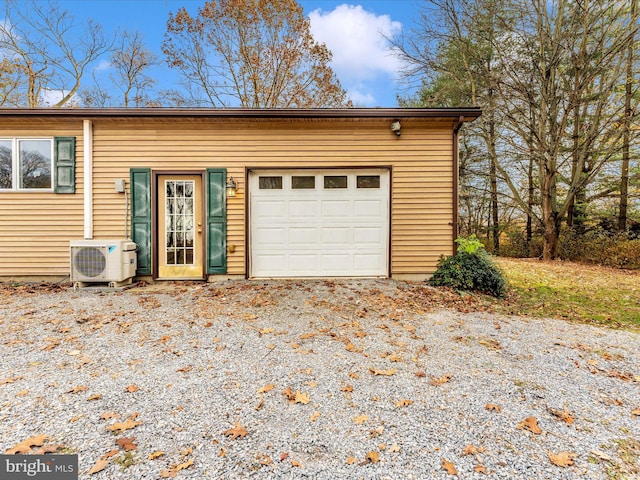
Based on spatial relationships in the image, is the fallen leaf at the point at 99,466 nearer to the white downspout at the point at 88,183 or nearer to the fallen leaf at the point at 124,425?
the fallen leaf at the point at 124,425

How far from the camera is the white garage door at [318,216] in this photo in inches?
238

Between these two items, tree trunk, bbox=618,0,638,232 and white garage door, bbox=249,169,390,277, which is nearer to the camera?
white garage door, bbox=249,169,390,277

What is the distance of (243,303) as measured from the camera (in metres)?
4.55

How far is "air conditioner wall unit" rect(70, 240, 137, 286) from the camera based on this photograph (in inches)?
206

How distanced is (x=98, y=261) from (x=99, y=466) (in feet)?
14.9

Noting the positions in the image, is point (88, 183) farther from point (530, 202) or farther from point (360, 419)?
point (530, 202)

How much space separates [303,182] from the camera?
6.06 meters

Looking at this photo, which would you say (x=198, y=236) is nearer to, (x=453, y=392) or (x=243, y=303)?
(x=243, y=303)

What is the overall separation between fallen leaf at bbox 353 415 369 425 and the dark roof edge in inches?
196

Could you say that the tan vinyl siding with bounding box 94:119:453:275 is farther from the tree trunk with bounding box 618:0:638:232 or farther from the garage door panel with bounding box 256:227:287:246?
the tree trunk with bounding box 618:0:638:232

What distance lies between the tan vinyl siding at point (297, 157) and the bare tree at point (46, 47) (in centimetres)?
1054

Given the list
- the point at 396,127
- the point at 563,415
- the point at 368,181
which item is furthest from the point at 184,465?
the point at 396,127

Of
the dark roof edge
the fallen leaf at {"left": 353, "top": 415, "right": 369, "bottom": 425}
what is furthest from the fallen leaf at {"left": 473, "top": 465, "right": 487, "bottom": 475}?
the dark roof edge

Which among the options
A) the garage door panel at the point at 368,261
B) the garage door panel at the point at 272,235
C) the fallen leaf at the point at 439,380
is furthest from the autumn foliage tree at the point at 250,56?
the fallen leaf at the point at 439,380
